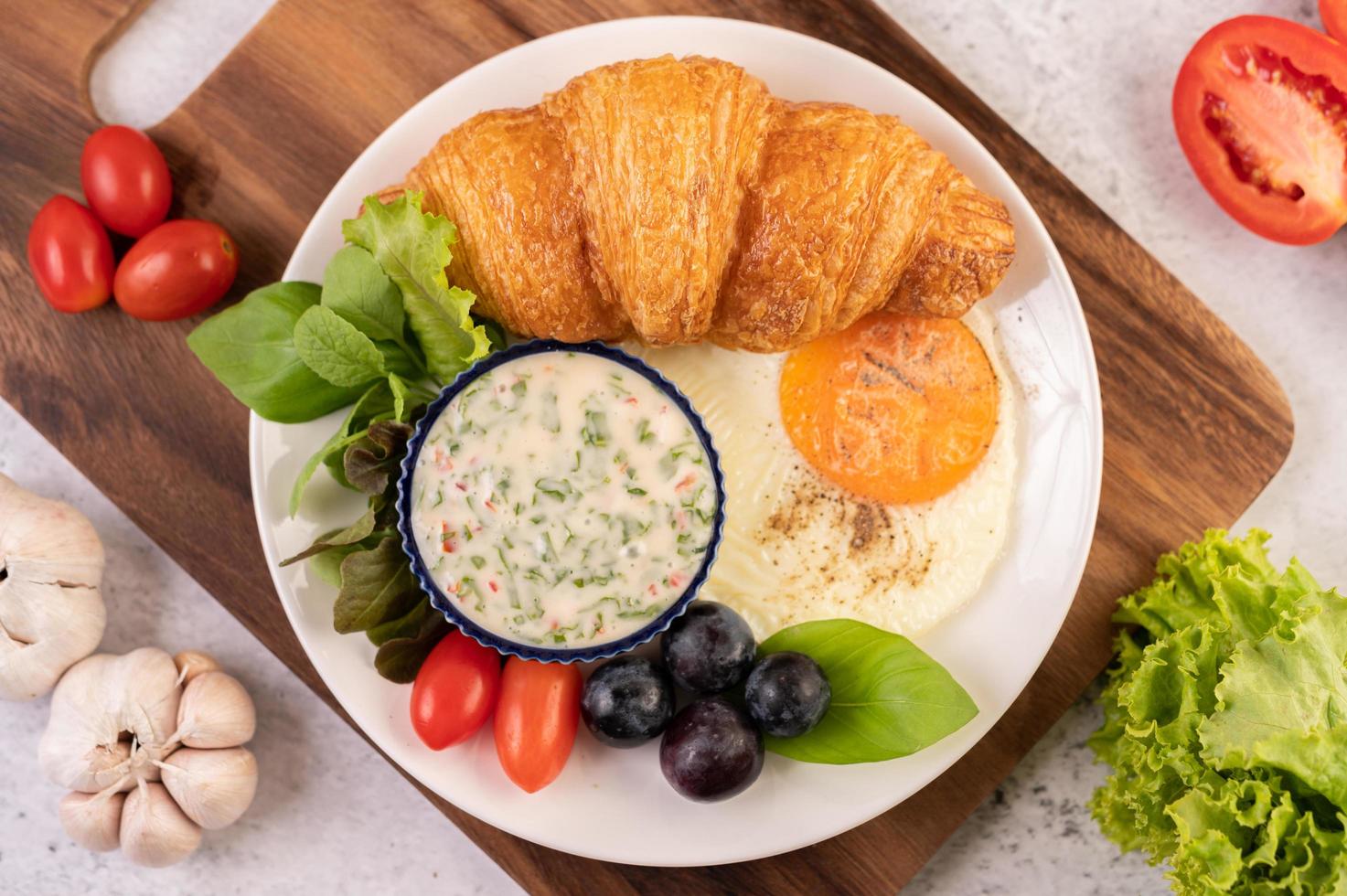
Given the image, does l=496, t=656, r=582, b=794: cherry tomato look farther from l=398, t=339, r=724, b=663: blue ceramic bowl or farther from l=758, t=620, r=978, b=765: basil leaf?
l=758, t=620, r=978, b=765: basil leaf

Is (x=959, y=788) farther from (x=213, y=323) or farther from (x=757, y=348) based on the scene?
(x=213, y=323)

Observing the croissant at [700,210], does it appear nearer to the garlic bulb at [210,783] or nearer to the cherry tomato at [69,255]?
the cherry tomato at [69,255]

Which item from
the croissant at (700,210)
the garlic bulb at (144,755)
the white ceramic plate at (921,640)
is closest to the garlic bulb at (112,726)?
the garlic bulb at (144,755)

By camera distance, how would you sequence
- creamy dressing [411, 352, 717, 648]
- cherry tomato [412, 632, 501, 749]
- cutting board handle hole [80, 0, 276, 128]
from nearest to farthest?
creamy dressing [411, 352, 717, 648] → cherry tomato [412, 632, 501, 749] → cutting board handle hole [80, 0, 276, 128]

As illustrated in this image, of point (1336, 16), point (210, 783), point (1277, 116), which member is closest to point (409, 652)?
point (210, 783)

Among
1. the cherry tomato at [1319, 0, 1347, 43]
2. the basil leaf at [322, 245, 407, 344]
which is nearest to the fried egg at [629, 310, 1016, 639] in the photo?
the basil leaf at [322, 245, 407, 344]
